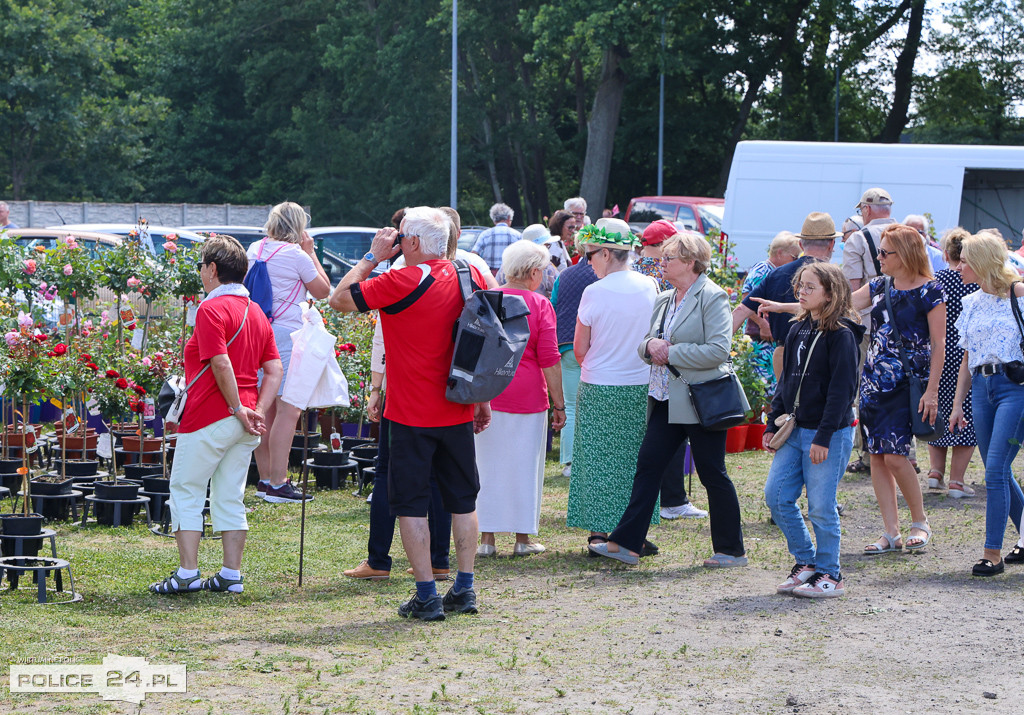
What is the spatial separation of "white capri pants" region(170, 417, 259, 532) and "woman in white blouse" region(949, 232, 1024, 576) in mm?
3713

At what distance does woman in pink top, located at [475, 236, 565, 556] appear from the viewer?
659cm

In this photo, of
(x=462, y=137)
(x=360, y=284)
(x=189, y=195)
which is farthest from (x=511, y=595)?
(x=189, y=195)

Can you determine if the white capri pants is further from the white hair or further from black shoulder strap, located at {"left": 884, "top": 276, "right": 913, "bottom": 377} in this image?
black shoulder strap, located at {"left": 884, "top": 276, "right": 913, "bottom": 377}

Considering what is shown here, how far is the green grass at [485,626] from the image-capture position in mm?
4422

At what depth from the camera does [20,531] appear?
19.9ft

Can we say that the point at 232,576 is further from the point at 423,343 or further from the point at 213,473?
the point at 423,343

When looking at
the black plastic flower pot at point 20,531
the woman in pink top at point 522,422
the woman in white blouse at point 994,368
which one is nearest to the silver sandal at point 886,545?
the woman in white blouse at point 994,368

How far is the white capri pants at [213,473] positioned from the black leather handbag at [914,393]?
346 centimetres

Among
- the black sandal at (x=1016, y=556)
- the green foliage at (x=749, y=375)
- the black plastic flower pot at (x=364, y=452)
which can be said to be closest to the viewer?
the black sandal at (x=1016, y=556)

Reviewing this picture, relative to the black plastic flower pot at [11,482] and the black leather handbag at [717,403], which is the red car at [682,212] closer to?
the black plastic flower pot at [11,482]

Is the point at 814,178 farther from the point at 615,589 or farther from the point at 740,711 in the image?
the point at 740,711

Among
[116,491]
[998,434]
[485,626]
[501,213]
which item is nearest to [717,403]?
[998,434]

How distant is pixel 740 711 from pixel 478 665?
1.04m

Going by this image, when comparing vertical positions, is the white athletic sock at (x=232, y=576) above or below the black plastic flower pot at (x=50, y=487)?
below
